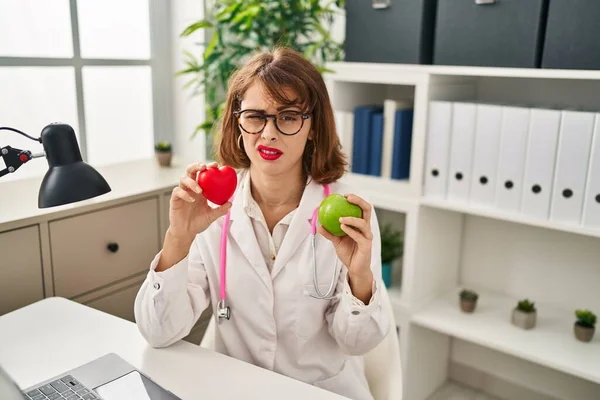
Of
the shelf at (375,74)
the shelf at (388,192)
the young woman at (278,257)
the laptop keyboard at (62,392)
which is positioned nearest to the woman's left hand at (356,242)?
the young woman at (278,257)

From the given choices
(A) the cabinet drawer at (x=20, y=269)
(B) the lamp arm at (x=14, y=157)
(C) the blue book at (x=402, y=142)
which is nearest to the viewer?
(B) the lamp arm at (x=14, y=157)

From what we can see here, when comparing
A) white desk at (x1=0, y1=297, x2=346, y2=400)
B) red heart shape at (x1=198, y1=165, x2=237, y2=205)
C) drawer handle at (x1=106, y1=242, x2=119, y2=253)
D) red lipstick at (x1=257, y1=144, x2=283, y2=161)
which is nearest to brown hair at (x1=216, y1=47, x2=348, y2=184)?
red lipstick at (x1=257, y1=144, x2=283, y2=161)

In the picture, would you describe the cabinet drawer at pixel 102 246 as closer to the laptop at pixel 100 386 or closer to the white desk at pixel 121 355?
the white desk at pixel 121 355

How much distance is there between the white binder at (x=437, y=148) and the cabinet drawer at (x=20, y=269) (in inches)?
53.7

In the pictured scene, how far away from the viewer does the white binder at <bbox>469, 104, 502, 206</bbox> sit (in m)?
1.99

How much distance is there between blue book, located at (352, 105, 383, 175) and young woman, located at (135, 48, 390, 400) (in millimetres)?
750

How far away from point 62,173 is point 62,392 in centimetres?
44

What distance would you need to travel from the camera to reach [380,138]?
227 centimetres

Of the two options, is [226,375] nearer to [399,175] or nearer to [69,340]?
[69,340]

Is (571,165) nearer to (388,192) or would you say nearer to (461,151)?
(461,151)

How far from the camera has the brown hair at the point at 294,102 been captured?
1402mm

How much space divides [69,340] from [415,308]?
4.45 feet

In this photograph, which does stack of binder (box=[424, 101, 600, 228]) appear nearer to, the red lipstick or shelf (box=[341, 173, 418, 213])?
shelf (box=[341, 173, 418, 213])

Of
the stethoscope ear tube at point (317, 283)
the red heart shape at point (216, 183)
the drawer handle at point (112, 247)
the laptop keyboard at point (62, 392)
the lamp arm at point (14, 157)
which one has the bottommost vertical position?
the laptop keyboard at point (62, 392)
